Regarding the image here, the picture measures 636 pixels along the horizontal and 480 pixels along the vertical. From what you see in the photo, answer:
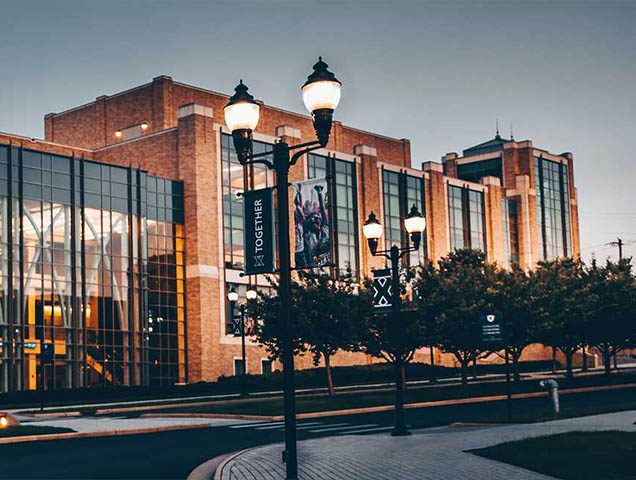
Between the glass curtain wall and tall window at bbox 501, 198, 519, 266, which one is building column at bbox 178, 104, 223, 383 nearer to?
the glass curtain wall

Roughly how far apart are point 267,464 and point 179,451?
4150mm

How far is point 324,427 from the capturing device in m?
23.6

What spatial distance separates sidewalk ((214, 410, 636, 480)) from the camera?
1204 centimetres

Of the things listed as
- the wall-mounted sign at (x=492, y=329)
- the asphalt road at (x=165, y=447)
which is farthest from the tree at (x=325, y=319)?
the wall-mounted sign at (x=492, y=329)

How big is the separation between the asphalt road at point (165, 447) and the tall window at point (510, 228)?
199 feet

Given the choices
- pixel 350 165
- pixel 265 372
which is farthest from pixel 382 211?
pixel 265 372

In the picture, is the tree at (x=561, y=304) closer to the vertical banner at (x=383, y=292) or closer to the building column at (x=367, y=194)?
the building column at (x=367, y=194)

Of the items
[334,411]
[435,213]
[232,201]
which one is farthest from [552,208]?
[334,411]

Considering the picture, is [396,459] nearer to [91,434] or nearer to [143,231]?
[91,434]

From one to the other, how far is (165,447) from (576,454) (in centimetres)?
901

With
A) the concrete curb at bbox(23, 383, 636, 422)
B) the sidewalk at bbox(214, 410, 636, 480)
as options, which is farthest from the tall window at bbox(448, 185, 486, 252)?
the sidewalk at bbox(214, 410, 636, 480)

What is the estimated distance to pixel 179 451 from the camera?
1750 centimetres

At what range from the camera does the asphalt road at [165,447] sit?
14.5 meters

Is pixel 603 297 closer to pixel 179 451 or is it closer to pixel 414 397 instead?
pixel 414 397
